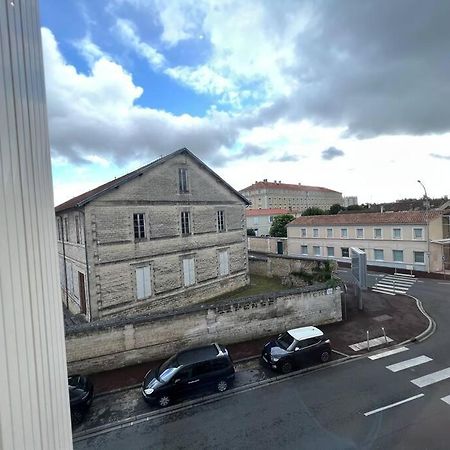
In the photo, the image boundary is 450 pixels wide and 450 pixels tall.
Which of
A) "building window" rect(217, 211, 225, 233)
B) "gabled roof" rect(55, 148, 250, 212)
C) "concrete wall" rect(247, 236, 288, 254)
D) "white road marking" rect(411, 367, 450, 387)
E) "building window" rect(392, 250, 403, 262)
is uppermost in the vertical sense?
"gabled roof" rect(55, 148, 250, 212)

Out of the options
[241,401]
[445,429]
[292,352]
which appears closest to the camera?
[445,429]

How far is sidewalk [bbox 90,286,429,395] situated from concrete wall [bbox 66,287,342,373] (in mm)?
472

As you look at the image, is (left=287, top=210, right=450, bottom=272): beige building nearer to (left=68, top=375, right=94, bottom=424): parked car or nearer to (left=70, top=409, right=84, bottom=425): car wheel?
(left=68, top=375, right=94, bottom=424): parked car

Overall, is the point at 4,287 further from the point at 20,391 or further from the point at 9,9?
the point at 9,9

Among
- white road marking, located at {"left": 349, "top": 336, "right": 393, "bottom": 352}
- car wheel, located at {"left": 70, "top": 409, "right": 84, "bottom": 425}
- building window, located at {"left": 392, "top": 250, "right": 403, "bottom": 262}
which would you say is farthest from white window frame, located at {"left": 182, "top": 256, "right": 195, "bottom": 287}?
building window, located at {"left": 392, "top": 250, "right": 403, "bottom": 262}

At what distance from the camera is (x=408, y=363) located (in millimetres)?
12234

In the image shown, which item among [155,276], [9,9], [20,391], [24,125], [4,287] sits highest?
[9,9]

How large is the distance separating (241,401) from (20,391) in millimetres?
9223

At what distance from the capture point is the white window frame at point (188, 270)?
21406mm

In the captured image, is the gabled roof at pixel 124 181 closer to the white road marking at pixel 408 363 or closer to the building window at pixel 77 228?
the building window at pixel 77 228

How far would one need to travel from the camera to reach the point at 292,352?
12.1m

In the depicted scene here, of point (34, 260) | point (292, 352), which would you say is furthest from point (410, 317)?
point (34, 260)

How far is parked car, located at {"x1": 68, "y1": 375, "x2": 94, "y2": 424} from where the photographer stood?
31.0ft

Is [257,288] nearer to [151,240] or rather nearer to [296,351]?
[151,240]
